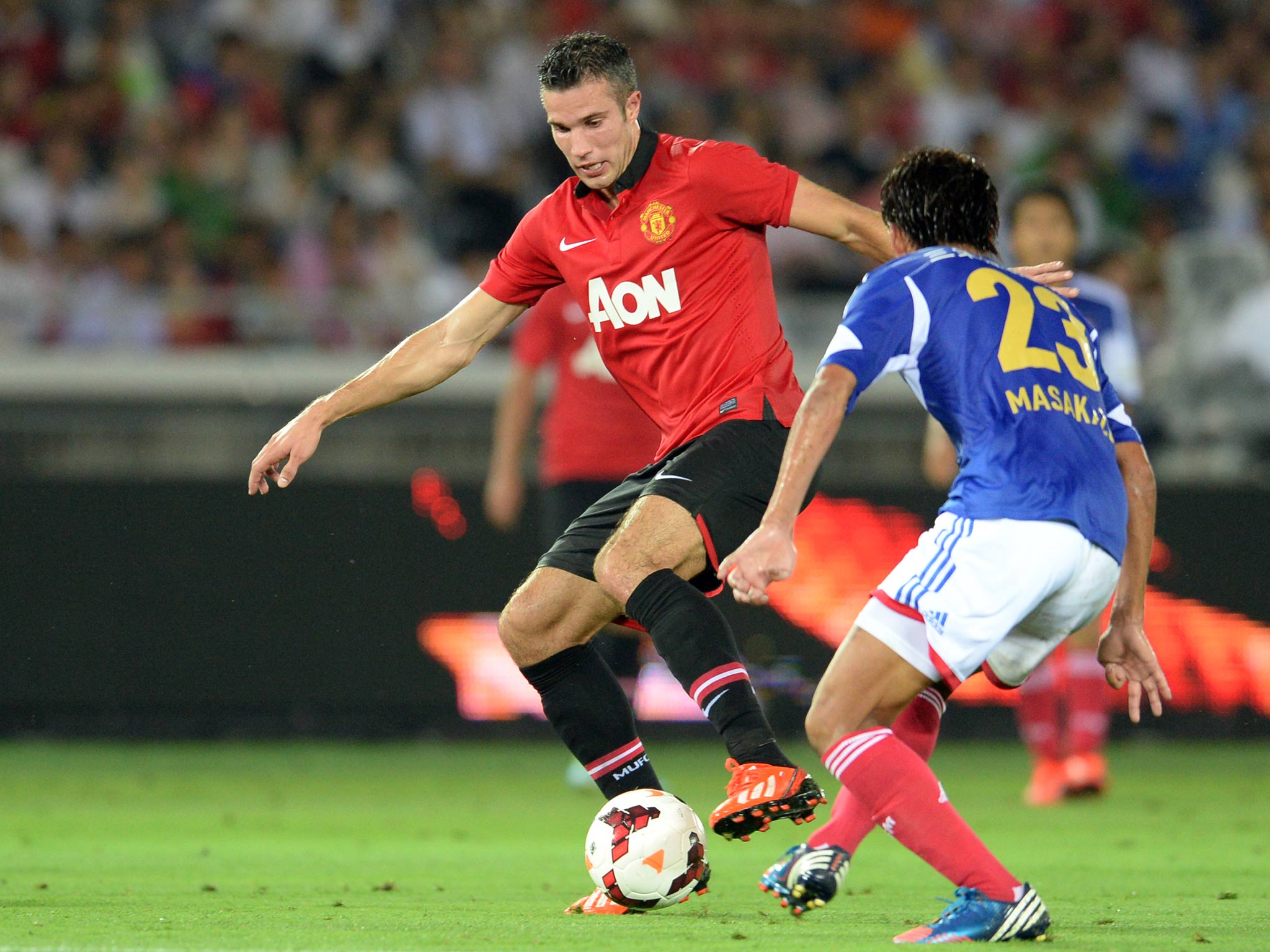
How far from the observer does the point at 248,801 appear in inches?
308

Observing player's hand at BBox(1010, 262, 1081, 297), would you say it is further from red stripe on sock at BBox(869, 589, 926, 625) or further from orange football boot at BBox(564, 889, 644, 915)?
orange football boot at BBox(564, 889, 644, 915)

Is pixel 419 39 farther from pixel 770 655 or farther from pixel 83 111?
pixel 770 655

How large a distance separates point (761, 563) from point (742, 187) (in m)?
1.47

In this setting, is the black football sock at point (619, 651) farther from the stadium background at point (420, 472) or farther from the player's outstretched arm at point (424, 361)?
the player's outstretched arm at point (424, 361)

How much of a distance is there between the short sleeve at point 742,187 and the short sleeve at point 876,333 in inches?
36.9

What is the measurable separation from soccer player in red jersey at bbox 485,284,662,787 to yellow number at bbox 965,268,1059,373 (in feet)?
13.0

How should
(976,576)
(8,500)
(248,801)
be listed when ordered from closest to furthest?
1. (976,576)
2. (248,801)
3. (8,500)

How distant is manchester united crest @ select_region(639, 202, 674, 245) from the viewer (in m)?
4.92

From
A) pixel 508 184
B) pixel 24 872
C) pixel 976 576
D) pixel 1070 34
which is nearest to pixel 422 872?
pixel 24 872

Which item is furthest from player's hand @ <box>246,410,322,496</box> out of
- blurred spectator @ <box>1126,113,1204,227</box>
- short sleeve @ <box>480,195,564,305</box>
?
blurred spectator @ <box>1126,113,1204,227</box>

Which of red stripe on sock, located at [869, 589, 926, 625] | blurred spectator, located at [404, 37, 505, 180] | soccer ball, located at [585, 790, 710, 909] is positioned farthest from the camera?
blurred spectator, located at [404, 37, 505, 180]

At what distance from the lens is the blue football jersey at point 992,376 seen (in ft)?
13.1

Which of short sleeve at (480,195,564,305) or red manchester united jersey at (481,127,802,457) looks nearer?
red manchester united jersey at (481,127,802,457)

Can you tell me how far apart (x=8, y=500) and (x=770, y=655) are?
447 centimetres
